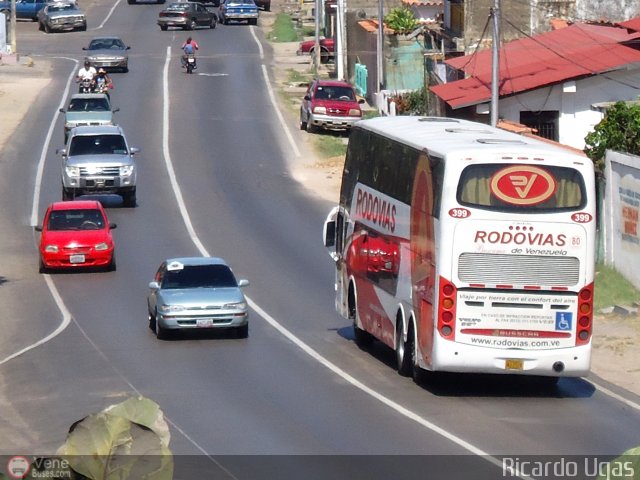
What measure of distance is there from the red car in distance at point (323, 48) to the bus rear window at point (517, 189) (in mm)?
54229

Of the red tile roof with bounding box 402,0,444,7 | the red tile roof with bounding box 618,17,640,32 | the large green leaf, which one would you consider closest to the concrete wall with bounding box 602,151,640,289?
the red tile roof with bounding box 618,17,640,32

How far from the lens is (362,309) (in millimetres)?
22031

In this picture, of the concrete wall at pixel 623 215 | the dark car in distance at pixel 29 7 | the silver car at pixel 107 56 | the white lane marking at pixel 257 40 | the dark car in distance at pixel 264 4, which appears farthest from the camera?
the dark car in distance at pixel 264 4

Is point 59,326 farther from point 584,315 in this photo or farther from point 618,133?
point 618,133

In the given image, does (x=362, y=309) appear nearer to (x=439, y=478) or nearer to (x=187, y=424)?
(x=187, y=424)

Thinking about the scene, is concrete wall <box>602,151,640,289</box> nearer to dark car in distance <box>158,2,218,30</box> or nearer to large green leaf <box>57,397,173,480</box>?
large green leaf <box>57,397,173,480</box>

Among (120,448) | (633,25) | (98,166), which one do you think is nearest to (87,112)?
(98,166)

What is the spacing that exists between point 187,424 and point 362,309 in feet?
21.3

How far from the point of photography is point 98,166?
37562 mm

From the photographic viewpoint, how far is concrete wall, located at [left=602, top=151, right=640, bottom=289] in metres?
26.0

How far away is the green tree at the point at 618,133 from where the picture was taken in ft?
90.6

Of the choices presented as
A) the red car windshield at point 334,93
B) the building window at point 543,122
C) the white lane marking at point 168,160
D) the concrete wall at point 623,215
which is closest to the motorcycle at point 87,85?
the white lane marking at point 168,160

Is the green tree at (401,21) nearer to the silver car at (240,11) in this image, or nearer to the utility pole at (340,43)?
the utility pole at (340,43)

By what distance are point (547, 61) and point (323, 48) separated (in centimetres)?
3187
